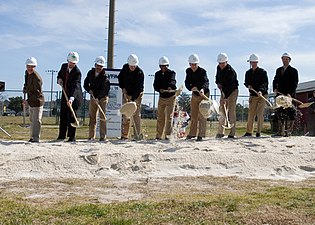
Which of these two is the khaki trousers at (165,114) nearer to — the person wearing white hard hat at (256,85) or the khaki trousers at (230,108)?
the khaki trousers at (230,108)

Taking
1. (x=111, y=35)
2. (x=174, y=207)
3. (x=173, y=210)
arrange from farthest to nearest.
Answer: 1. (x=111, y=35)
2. (x=174, y=207)
3. (x=173, y=210)

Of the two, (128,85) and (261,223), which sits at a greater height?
(128,85)

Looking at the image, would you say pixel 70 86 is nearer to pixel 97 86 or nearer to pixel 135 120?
pixel 97 86

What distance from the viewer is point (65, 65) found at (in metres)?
12.1

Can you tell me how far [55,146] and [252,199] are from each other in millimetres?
4836

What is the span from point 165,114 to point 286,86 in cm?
299

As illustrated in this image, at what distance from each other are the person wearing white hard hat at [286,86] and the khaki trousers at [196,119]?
1961mm

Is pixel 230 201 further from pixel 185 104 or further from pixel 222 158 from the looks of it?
pixel 185 104

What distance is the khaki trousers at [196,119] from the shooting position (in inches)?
502

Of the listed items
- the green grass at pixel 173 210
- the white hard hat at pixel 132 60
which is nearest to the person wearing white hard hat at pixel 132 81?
the white hard hat at pixel 132 60

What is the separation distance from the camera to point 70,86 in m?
12.1

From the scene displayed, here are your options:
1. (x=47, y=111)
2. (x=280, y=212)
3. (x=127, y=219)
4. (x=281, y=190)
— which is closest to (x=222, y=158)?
(x=281, y=190)

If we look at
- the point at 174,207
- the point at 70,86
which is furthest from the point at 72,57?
the point at 174,207

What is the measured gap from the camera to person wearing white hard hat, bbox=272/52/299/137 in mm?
13328
